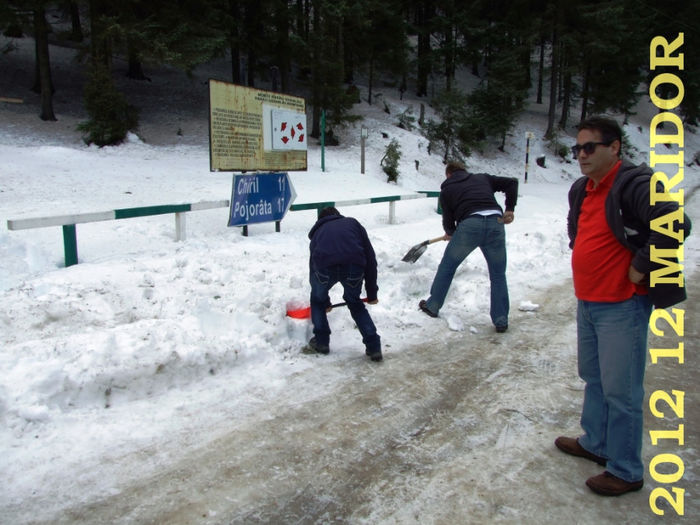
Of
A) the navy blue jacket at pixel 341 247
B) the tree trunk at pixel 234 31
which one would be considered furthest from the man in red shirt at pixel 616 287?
the tree trunk at pixel 234 31

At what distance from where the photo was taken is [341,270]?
489 cm

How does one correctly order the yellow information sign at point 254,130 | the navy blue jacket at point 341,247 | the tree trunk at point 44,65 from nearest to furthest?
the navy blue jacket at point 341,247
the yellow information sign at point 254,130
the tree trunk at point 44,65

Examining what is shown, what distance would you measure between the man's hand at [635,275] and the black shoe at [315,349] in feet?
9.75

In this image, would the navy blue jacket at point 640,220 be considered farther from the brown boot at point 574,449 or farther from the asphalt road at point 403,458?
the asphalt road at point 403,458

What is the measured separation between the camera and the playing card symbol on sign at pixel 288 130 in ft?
29.5

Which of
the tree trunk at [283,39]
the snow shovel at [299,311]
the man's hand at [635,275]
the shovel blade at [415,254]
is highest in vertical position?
the tree trunk at [283,39]

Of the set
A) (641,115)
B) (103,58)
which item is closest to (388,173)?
(103,58)

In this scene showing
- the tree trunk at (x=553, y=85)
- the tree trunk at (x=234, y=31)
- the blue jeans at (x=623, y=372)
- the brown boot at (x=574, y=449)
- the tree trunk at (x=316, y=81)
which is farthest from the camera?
the tree trunk at (x=553, y=85)

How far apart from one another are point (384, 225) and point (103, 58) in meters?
12.9

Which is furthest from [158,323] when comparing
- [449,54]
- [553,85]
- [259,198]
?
[553,85]

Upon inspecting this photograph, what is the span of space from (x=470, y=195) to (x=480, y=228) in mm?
386

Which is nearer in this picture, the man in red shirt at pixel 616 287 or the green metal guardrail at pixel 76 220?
the man in red shirt at pixel 616 287

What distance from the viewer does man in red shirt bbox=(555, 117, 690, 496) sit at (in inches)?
110

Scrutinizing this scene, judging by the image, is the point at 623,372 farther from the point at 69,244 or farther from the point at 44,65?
the point at 44,65
